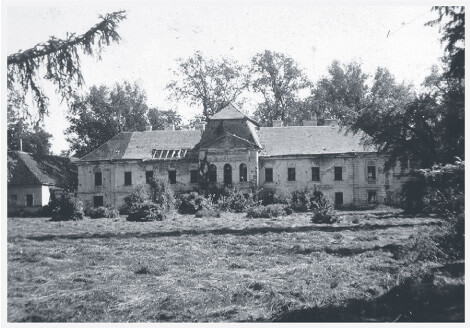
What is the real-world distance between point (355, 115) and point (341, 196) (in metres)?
12.1

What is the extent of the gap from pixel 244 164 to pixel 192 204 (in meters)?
6.94

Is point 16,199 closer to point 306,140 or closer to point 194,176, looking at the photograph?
point 194,176

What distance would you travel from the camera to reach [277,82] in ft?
66.2

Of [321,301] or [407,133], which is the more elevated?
[407,133]

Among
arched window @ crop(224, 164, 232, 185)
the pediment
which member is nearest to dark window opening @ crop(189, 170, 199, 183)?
arched window @ crop(224, 164, 232, 185)

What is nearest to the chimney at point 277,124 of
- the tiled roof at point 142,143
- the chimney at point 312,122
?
the chimney at point 312,122

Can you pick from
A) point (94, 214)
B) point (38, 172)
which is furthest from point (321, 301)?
point (94, 214)

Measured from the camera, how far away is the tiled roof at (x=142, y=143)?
115 feet

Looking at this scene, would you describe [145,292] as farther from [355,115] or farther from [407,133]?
[355,115]

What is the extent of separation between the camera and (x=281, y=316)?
257 inches

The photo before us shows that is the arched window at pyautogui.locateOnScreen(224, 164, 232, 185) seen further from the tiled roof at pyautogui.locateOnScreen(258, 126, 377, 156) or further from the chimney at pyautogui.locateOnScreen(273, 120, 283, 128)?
the chimney at pyautogui.locateOnScreen(273, 120, 283, 128)

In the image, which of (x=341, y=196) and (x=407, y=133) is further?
(x=341, y=196)

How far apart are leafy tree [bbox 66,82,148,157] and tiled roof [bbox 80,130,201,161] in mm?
875

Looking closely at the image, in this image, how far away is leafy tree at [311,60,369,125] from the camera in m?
35.2
